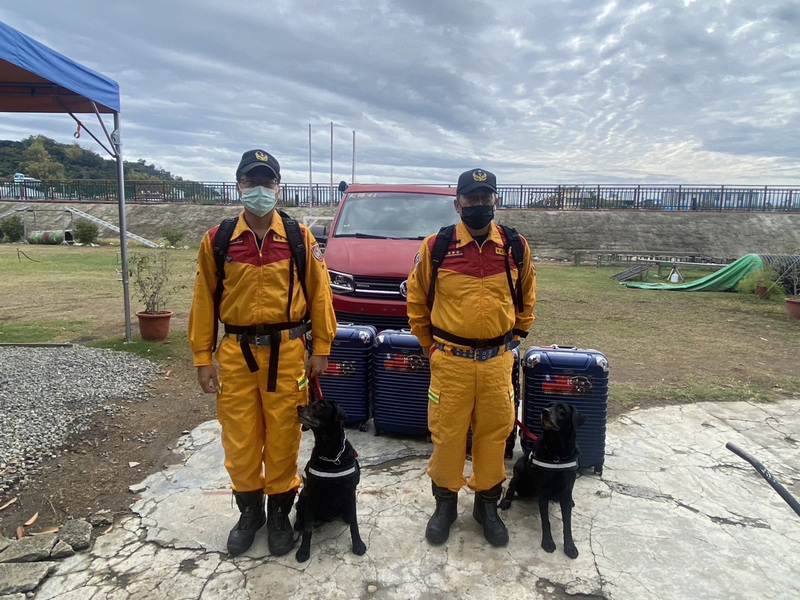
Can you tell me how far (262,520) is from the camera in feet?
9.43

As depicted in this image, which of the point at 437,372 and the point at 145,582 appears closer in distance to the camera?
the point at 145,582

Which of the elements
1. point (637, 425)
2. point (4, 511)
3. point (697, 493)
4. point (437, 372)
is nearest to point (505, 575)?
point (437, 372)

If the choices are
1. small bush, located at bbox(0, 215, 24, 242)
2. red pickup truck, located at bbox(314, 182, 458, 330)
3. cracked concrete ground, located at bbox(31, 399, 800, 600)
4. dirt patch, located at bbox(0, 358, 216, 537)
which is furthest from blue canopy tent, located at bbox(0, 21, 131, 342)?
small bush, located at bbox(0, 215, 24, 242)

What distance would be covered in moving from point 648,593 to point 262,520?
2056 mm

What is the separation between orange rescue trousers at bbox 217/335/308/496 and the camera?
8.57 ft

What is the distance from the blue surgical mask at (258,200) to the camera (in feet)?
8.68

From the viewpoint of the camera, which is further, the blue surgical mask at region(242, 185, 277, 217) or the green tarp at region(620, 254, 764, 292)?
the green tarp at region(620, 254, 764, 292)

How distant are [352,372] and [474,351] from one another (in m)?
1.65

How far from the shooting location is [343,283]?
507 cm

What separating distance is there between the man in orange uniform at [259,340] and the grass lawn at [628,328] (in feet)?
11.9

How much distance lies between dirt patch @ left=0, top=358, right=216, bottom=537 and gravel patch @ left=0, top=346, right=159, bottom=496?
0.12 metres

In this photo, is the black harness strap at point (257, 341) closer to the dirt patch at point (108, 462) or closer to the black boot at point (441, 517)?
the black boot at point (441, 517)

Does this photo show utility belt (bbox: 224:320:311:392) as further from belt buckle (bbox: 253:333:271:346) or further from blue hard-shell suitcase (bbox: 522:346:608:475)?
blue hard-shell suitcase (bbox: 522:346:608:475)

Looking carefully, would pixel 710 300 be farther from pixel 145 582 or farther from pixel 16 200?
pixel 16 200
